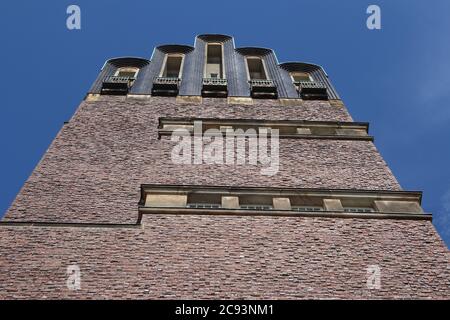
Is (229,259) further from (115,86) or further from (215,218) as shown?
(115,86)

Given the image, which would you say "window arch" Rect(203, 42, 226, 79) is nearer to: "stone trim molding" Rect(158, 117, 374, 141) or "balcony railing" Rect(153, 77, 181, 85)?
"balcony railing" Rect(153, 77, 181, 85)

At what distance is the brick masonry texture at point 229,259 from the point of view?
945 cm

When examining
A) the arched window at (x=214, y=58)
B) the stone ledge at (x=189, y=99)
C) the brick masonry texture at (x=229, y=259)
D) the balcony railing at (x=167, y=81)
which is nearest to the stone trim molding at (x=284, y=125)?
the stone ledge at (x=189, y=99)

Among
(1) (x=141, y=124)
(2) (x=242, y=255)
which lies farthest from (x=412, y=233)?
(1) (x=141, y=124)

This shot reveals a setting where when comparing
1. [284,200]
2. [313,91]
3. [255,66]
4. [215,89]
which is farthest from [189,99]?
[284,200]

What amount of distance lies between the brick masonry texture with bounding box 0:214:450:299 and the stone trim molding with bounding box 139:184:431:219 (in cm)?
22

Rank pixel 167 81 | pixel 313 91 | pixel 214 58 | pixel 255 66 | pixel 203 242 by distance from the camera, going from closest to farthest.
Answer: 1. pixel 203 242
2. pixel 313 91
3. pixel 167 81
4. pixel 255 66
5. pixel 214 58

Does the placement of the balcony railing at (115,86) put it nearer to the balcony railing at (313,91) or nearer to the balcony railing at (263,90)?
the balcony railing at (263,90)

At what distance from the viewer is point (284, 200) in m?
12.6

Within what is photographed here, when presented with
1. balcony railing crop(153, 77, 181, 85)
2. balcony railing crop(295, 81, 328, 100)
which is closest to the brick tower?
balcony railing crop(295, 81, 328, 100)

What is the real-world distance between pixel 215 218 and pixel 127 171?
382cm

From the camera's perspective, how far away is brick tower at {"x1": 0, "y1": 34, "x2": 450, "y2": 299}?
9.67m

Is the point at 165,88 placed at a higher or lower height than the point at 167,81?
lower

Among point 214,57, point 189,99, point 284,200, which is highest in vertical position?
point 214,57
